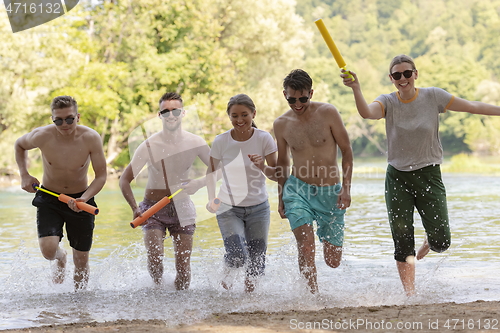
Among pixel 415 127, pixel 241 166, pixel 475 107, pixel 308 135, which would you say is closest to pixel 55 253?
pixel 241 166

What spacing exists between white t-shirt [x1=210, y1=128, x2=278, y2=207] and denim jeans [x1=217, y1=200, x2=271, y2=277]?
85 mm

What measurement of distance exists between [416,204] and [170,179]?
247cm

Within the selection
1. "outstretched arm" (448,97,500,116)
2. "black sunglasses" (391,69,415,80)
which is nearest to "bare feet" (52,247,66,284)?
"black sunglasses" (391,69,415,80)

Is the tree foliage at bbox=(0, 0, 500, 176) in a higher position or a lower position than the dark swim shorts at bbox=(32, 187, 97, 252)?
higher

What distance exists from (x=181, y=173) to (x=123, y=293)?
53.2 inches

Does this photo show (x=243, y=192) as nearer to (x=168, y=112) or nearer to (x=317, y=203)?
(x=317, y=203)

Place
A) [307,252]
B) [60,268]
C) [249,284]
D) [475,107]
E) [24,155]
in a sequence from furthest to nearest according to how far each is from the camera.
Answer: [60,268], [24,155], [249,284], [307,252], [475,107]

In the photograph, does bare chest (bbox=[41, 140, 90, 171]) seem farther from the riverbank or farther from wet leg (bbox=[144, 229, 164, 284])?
the riverbank

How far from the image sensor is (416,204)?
19.0 feet

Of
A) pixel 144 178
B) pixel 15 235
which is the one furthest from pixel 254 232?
pixel 15 235

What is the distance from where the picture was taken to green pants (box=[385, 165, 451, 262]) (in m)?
5.64

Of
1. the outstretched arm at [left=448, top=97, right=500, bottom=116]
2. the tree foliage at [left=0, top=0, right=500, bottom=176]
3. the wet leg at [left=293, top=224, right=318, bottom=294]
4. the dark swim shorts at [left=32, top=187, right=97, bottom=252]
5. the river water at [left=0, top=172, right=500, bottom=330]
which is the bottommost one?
the river water at [left=0, top=172, right=500, bottom=330]

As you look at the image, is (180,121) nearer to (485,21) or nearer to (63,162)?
(63,162)

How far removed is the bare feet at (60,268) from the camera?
6.73 meters
